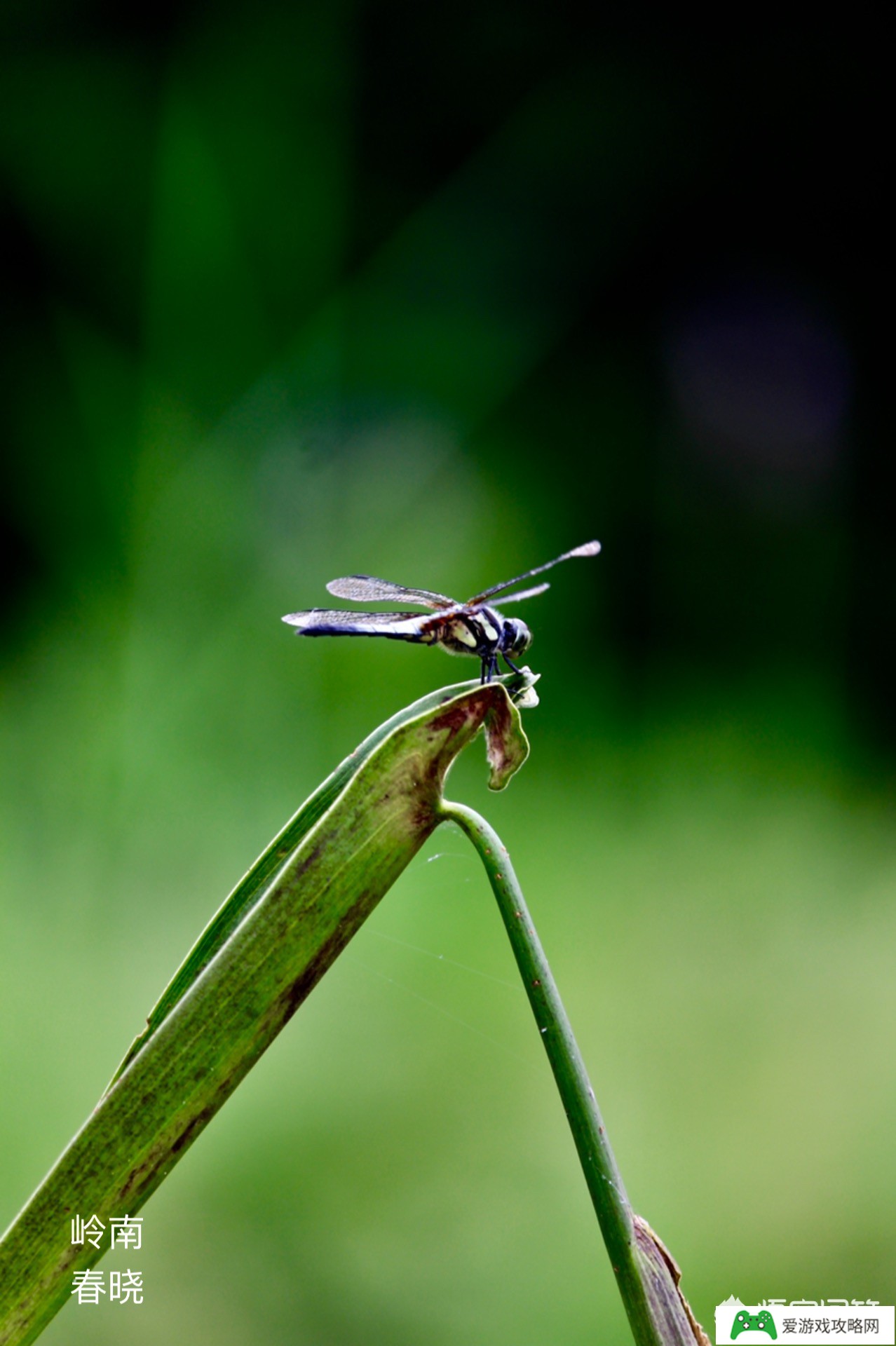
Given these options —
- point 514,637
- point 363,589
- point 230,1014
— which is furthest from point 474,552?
point 230,1014

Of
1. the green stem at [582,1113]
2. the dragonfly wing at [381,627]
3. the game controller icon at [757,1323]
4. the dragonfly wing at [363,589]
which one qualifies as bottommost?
the game controller icon at [757,1323]

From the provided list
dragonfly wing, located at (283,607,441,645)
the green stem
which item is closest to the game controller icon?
the green stem

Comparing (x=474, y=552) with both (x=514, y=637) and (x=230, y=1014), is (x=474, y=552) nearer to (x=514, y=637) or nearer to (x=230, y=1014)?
(x=514, y=637)

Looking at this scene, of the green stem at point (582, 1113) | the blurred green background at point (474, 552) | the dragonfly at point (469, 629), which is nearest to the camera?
the green stem at point (582, 1113)

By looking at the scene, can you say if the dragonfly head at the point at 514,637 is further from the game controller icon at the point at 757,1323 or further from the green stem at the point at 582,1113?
the game controller icon at the point at 757,1323

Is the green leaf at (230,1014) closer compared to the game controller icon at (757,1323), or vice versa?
the green leaf at (230,1014)

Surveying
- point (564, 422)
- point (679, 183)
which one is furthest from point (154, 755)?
point (679, 183)

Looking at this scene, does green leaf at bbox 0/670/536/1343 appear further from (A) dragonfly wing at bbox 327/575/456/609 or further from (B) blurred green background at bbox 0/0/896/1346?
(B) blurred green background at bbox 0/0/896/1346

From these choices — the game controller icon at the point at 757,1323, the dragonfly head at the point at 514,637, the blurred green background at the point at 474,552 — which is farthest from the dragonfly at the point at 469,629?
the blurred green background at the point at 474,552
